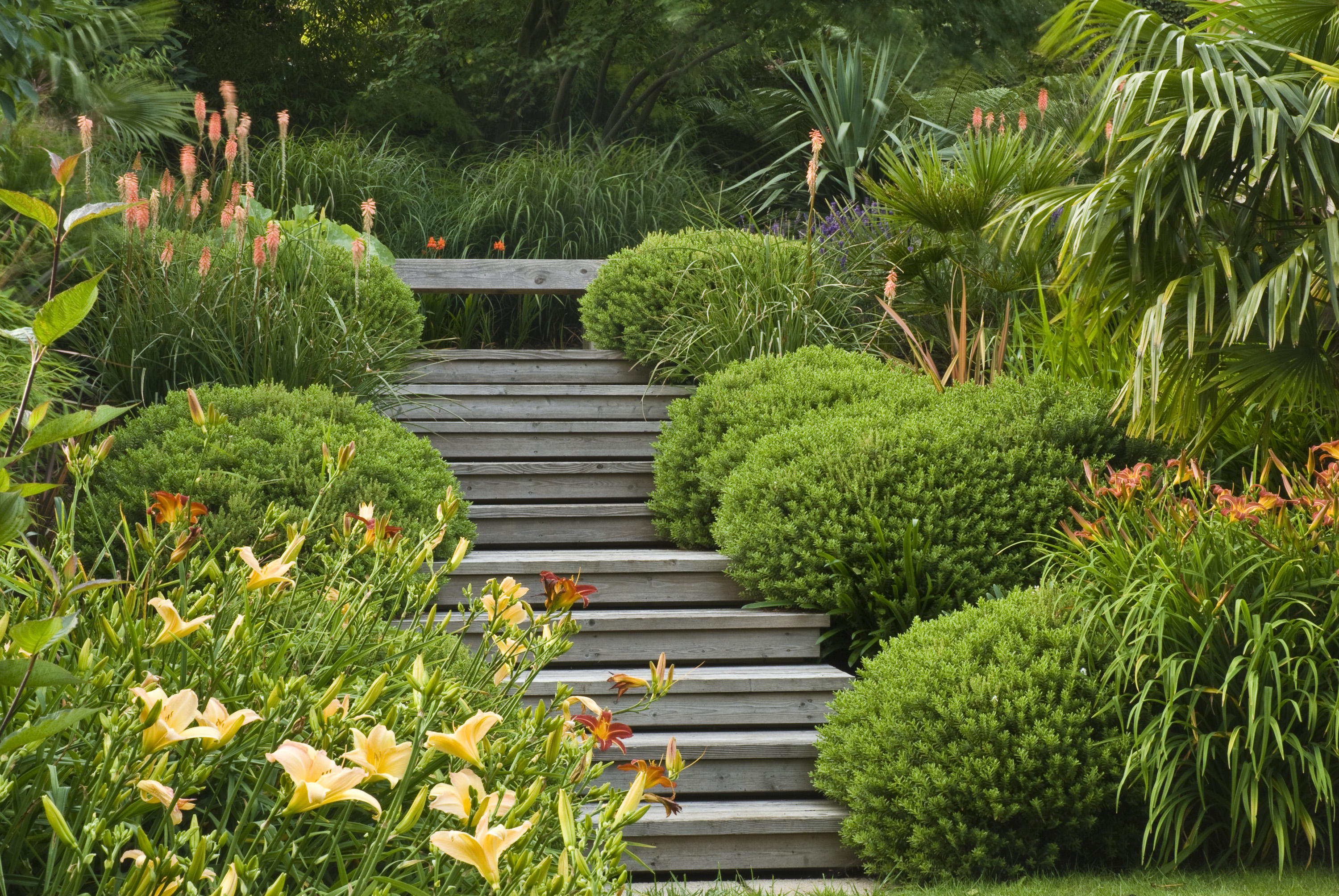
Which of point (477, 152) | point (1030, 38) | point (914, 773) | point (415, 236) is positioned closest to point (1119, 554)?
point (914, 773)

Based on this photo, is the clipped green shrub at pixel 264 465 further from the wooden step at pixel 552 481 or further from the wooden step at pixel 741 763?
the wooden step at pixel 741 763

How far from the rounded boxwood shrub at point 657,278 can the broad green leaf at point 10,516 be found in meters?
5.70

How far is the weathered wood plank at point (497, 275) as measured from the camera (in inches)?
298

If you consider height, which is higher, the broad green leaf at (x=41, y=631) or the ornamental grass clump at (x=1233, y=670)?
the broad green leaf at (x=41, y=631)

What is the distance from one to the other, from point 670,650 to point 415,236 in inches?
227

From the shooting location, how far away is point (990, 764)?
3.33 m

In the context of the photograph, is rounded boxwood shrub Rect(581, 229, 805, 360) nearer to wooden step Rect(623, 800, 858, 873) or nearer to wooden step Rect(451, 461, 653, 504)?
wooden step Rect(451, 461, 653, 504)

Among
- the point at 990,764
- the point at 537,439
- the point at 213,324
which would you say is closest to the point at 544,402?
the point at 537,439

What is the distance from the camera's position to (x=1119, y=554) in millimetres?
3658

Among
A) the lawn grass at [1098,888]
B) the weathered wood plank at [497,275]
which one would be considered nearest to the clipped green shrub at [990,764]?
the lawn grass at [1098,888]

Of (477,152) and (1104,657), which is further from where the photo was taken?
(477,152)

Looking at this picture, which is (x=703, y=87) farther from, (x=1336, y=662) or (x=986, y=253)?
(x=1336, y=662)

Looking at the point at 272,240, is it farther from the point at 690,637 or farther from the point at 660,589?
the point at 690,637

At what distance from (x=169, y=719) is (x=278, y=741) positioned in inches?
13.3
